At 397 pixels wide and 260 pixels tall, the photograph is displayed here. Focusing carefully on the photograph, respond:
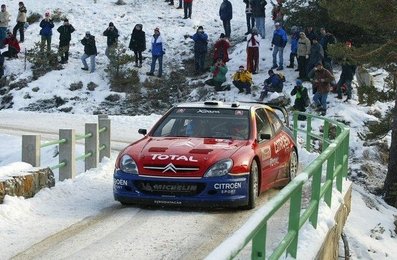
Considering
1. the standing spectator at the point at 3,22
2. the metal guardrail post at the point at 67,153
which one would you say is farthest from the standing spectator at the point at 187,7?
the metal guardrail post at the point at 67,153

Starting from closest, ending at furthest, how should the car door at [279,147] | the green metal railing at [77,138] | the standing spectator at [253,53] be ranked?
the car door at [279,147], the green metal railing at [77,138], the standing spectator at [253,53]

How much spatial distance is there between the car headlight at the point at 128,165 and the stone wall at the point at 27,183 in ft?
4.90

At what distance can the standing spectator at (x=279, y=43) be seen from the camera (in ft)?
90.9

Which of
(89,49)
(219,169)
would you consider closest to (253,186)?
(219,169)

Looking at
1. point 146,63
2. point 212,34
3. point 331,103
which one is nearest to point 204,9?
point 212,34

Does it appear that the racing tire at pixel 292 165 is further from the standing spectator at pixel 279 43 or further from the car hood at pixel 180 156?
the standing spectator at pixel 279 43

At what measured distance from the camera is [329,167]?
9.51 meters

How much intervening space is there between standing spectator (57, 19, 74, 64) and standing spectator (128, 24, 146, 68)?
9.05 ft

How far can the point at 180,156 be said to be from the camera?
10227mm

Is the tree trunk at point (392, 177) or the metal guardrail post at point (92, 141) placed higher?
the metal guardrail post at point (92, 141)

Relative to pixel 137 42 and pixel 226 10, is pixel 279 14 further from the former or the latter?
pixel 137 42

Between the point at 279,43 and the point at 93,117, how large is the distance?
7.22 metres

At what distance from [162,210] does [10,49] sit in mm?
24037

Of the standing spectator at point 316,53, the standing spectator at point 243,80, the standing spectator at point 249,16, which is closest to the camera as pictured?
the standing spectator at point 316,53
